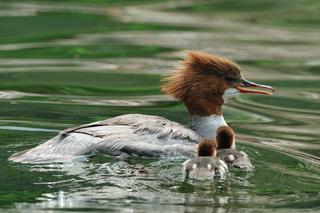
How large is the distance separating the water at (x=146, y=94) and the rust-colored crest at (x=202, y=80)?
1.98ft

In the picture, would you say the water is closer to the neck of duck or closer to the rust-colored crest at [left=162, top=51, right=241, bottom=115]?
the neck of duck

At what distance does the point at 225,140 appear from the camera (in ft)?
31.4

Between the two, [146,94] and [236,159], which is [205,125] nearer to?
[236,159]

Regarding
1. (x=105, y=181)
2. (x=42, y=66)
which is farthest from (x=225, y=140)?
(x=42, y=66)

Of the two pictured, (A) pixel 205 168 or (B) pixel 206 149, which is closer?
(A) pixel 205 168

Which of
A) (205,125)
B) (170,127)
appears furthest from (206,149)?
(205,125)

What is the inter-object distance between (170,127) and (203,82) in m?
0.78

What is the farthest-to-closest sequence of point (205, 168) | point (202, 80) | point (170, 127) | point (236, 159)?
point (202, 80) < point (170, 127) < point (236, 159) < point (205, 168)

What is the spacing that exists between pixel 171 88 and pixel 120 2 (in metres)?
9.32

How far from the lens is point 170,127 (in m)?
9.75

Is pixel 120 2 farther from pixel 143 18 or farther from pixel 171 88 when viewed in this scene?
pixel 171 88

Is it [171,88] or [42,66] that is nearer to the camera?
[171,88]

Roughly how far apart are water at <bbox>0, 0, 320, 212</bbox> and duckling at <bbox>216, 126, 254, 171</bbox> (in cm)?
13

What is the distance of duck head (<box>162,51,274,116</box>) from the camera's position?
1030 centimetres
